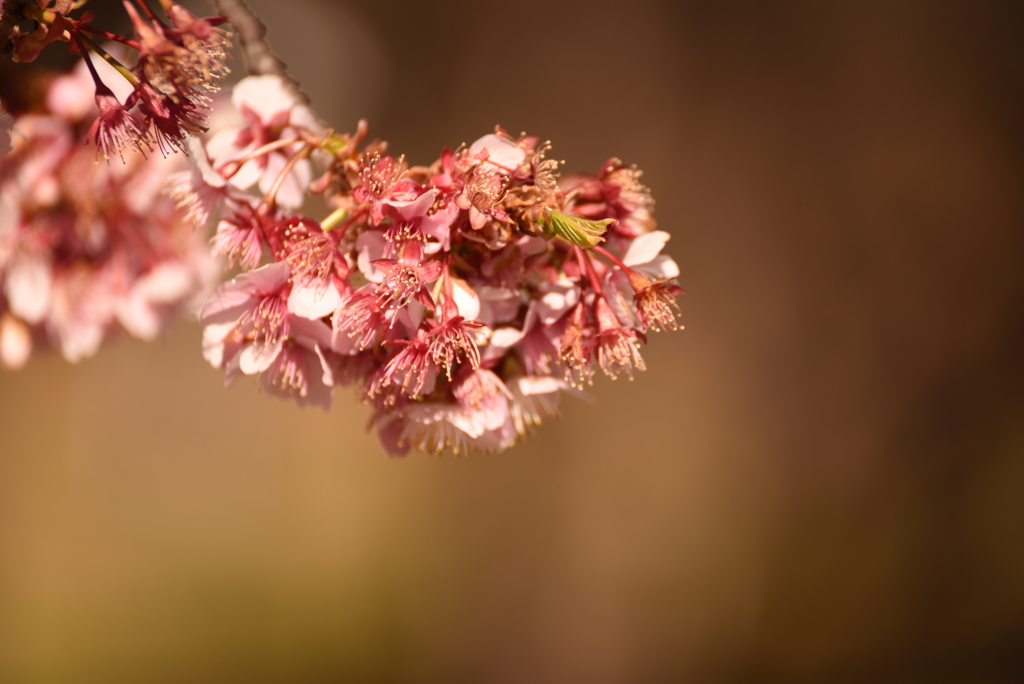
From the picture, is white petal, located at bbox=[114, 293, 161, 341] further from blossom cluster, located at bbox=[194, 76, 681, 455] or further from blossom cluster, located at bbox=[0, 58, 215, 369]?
blossom cluster, located at bbox=[194, 76, 681, 455]

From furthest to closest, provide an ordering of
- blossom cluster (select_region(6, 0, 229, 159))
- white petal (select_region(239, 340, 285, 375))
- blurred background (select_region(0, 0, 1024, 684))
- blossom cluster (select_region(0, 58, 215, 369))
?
blurred background (select_region(0, 0, 1024, 684)) → blossom cluster (select_region(0, 58, 215, 369)) → white petal (select_region(239, 340, 285, 375)) → blossom cluster (select_region(6, 0, 229, 159))

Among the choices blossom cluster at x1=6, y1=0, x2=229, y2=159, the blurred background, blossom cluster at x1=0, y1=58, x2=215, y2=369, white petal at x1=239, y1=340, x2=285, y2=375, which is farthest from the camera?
the blurred background

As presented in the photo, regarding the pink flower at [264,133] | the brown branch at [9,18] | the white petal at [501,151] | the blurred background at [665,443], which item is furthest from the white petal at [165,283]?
the blurred background at [665,443]

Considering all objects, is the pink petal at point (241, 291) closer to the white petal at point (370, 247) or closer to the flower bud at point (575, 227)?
the white petal at point (370, 247)

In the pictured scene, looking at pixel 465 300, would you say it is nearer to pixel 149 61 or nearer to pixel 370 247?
pixel 370 247

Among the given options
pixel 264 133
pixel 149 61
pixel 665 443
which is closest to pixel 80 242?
pixel 264 133

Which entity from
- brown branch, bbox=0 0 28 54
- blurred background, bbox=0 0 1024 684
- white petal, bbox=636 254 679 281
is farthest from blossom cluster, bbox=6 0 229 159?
blurred background, bbox=0 0 1024 684
